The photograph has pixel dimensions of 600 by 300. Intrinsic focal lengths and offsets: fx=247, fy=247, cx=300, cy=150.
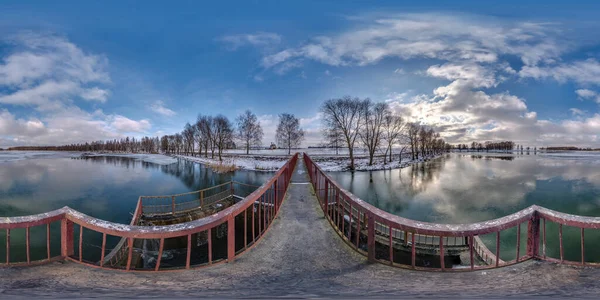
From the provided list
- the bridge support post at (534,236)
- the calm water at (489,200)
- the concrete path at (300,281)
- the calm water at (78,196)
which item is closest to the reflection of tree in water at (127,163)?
the calm water at (78,196)

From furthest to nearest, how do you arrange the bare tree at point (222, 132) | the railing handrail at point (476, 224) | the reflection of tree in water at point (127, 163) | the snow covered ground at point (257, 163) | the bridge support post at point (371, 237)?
the bare tree at point (222, 132), the reflection of tree in water at point (127, 163), the snow covered ground at point (257, 163), the bridge support post at point (371, 237), the railing handrail at point (476, 224)

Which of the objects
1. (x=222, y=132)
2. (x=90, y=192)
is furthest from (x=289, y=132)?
(x=90, y=192)

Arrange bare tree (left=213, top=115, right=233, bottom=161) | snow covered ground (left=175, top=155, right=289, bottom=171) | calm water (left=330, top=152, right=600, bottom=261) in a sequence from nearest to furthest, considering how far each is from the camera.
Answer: calm water (left=330, top=152, right=600, bottom=261) → snow covered ground (left=175, top=155, right=289, bottom=171) → bare tree (left=213, top=115, right=233, bottom=161)

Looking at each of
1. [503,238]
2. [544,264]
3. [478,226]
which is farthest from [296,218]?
[503,238]

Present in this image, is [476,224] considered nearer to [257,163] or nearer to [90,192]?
[90,192]

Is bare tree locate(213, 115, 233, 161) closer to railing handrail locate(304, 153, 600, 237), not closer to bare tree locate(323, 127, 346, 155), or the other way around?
bare tree locate(323, 127, 346, 155)

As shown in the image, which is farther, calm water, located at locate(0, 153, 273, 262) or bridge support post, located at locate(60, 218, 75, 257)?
calm water, located at locate(0, 153, 273, 262)

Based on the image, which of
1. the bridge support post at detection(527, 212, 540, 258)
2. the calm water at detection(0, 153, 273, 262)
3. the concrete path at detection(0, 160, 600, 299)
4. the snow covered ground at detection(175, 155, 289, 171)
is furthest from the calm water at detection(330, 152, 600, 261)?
the calm water at detection(0, 153, 273, 262)

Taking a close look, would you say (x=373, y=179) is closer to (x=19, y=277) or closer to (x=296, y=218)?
(x=296, y=218)

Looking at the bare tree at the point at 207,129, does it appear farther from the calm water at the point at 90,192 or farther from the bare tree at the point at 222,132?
the calm water at the point at 90,192

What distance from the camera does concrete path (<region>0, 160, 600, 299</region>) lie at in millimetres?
3281

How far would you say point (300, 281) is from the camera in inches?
147

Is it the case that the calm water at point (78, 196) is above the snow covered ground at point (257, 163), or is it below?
below

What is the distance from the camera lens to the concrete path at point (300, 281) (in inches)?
129
